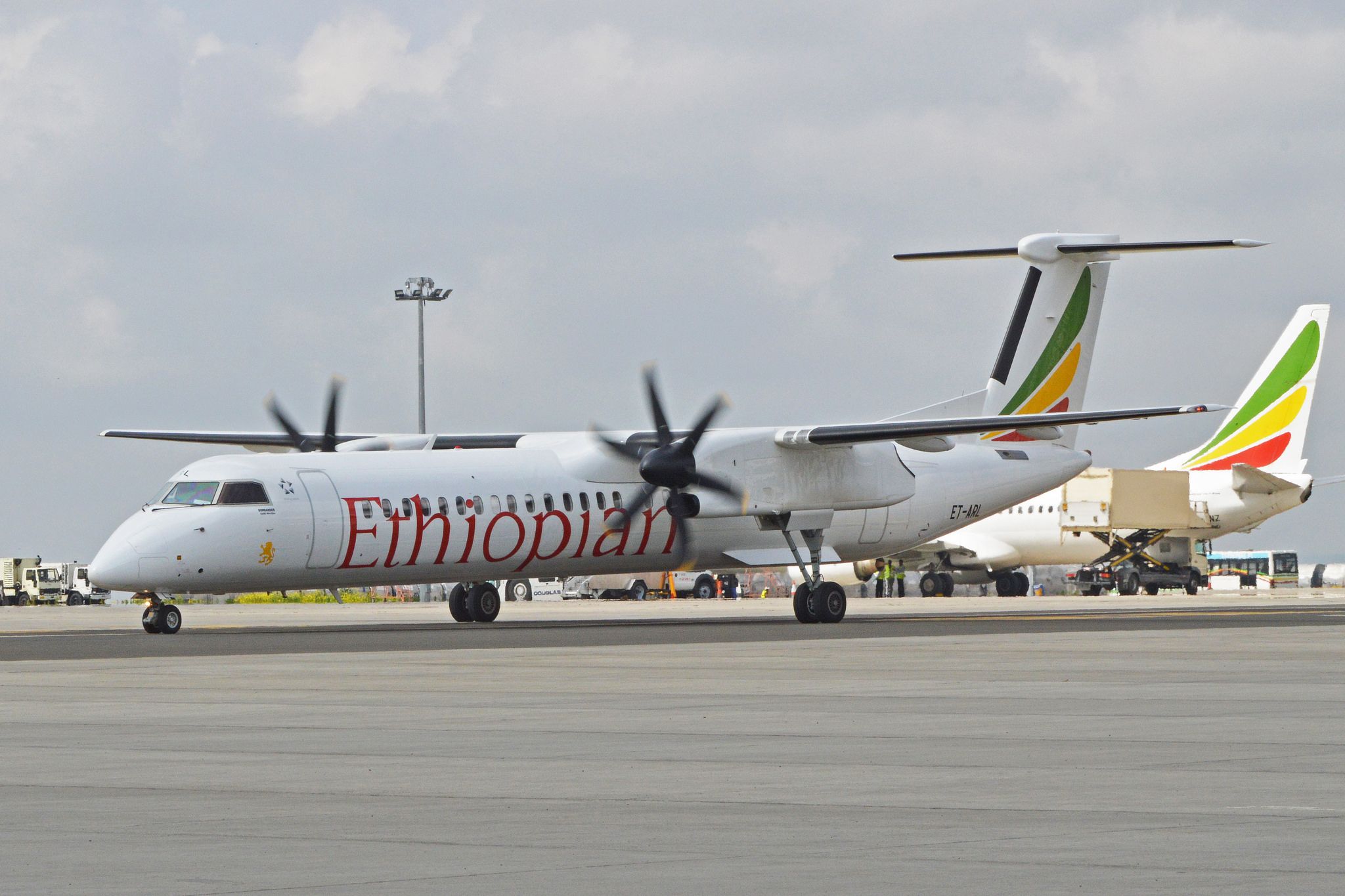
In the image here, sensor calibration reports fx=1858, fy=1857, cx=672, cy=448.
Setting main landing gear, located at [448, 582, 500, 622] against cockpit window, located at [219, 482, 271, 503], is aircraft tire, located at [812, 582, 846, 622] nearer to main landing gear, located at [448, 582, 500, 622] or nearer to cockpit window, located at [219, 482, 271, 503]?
main landing gear, located at [448, 582, 500, 622]

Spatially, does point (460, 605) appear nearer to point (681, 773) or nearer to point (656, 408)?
point (656, 408)

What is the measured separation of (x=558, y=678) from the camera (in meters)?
19.3

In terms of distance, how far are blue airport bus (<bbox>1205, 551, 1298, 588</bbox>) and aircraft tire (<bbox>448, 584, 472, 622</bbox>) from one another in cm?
5531

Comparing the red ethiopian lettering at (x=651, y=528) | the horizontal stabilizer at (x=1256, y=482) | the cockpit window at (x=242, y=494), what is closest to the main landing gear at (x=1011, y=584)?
the horizontal stabilizer at (x=1256, y=482)

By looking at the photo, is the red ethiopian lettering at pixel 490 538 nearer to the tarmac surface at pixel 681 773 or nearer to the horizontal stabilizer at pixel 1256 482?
the tarmac surface at pixel 681 773

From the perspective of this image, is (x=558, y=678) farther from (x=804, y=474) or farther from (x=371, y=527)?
(x=804, y=474)

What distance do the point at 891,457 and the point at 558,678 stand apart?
65.0 feet

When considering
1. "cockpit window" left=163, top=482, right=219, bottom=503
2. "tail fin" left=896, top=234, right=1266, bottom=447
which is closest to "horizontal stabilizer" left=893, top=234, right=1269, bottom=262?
"tail fin" left=896, top=234, right=1266, bottom=447

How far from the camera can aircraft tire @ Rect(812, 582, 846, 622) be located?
1428 inches

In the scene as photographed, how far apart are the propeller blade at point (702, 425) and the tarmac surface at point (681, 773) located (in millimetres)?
11698

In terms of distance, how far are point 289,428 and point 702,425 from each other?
420 inches

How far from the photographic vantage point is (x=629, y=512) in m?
36.4

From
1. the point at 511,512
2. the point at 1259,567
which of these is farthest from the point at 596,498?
the point at 1259,567

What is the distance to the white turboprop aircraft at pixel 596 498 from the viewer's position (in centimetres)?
3219
